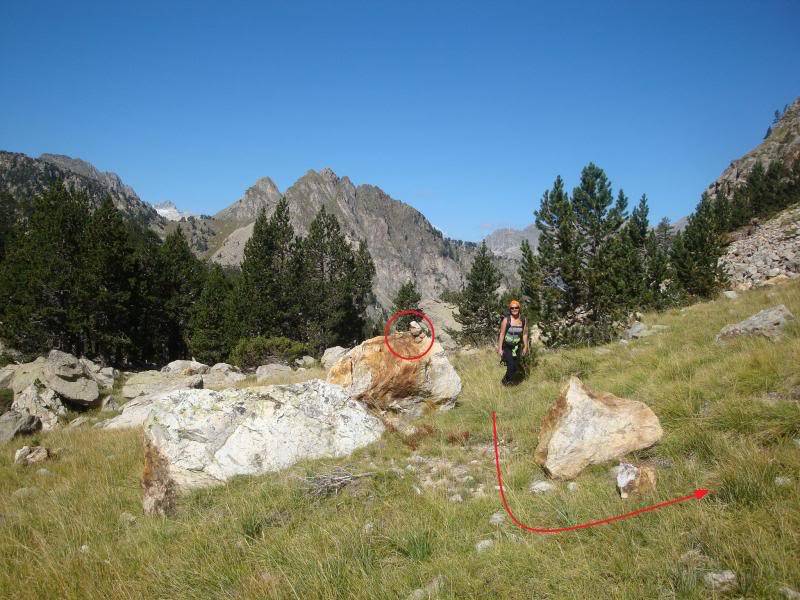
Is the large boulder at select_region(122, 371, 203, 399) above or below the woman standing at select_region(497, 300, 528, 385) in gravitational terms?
below

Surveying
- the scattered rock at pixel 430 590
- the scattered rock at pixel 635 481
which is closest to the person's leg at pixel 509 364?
the scattered rock at pixel 635 481

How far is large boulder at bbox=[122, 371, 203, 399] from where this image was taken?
18.5 metres

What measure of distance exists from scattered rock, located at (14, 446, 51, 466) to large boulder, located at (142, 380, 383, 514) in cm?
427

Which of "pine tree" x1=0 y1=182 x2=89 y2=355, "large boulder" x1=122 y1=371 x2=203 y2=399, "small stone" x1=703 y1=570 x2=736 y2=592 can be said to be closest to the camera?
"small stone" x1=703 y1=570 x2=736 y2=592

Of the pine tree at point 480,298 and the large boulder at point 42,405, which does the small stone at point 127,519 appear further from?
the pine tree at point 480,298

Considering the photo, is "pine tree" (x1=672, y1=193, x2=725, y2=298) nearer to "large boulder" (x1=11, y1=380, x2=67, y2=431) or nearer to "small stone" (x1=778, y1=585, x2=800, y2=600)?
"small stone" (x1=778, y1=585, x2=800, y2=600)

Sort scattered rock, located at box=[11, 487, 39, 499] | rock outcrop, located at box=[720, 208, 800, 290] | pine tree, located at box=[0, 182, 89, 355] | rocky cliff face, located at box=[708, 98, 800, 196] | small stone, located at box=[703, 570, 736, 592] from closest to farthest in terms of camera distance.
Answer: small stone, located at box=[703, 570, 736, 592], scattered rock, located at box=[11, 487, 39, 499], rock outcrop, located at box=[720, 208, 800, 290], pine tree, located at box=[0, 182, 89, 355], rocky cliff face, located at box=[708, 98, 800, 196]

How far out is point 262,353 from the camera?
29953 millimetres

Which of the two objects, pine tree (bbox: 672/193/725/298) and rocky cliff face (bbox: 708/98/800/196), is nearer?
pine tree (bbox: 672/193/725/298)

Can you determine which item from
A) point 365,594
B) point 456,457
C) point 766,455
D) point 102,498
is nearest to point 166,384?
point 102,498

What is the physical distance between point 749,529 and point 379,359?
20.2 feet

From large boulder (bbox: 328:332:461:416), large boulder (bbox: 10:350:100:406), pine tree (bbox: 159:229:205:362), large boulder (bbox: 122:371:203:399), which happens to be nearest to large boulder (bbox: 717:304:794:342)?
large boulder (bbox: 328:332:461:416)

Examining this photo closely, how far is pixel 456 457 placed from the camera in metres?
5.73

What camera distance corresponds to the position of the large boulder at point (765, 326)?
7.39 m
